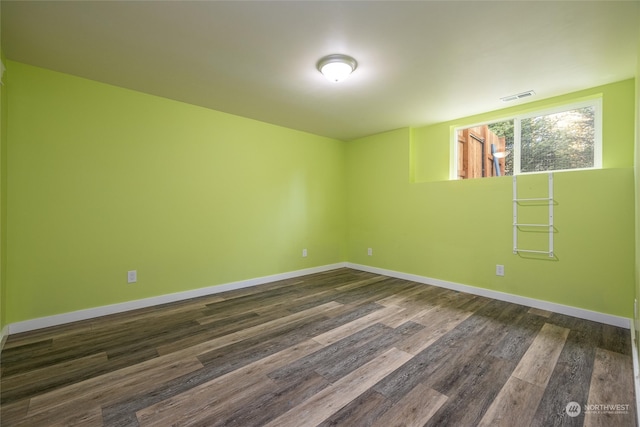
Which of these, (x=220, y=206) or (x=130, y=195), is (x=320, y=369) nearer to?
(x=220, y=206)

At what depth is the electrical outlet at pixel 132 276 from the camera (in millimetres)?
2955

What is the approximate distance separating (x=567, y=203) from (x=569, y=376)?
188 cm

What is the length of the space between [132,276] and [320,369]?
235 centimetres

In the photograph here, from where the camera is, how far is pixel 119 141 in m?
2.90

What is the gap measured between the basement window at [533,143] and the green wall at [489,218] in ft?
0.47

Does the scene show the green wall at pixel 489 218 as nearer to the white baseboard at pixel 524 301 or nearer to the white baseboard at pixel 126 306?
the white baseboard at pixel 524 301

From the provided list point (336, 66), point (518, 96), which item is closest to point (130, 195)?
point (336, 66)

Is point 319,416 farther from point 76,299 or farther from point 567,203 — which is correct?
point 567,203

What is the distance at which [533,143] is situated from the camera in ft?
10.9

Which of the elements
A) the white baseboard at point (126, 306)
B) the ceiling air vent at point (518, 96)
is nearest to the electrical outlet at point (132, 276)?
the white baseboard at point (126, 306)

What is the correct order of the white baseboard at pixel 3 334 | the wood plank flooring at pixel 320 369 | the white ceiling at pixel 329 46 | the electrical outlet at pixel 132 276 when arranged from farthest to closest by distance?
the electrical outlet at pixel 132 276 → the white baseboard at pixel 3 334 → the white ceiling at pixel 329 46 → the wood plank flooring at pixel 320 369

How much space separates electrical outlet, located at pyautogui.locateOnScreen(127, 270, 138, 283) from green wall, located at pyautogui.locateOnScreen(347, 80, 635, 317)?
11.3ft

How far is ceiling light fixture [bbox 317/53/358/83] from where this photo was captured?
2.30 m

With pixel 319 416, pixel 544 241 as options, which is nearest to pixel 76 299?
pixel 319 416
